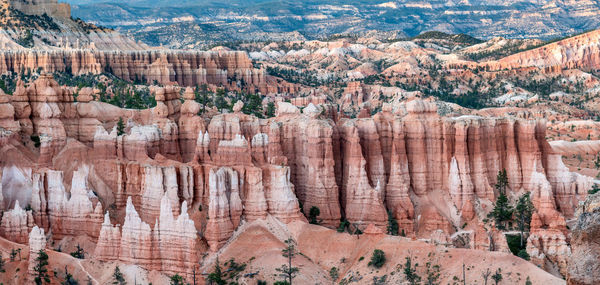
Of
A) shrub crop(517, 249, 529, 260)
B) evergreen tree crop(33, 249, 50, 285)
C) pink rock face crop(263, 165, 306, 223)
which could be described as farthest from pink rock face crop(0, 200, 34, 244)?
shrub crop(517, 249, 529, 260)

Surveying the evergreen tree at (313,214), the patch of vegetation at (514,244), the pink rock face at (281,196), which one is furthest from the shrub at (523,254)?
the evergreen tree at (313,214)

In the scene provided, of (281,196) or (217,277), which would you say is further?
(281,196)

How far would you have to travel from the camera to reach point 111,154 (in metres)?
71.9

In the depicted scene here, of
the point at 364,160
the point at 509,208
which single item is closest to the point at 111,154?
the point at 364,160

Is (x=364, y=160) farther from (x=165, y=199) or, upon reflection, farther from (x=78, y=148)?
(x=78, y=148)

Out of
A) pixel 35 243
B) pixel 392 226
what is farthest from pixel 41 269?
pixel 392 226

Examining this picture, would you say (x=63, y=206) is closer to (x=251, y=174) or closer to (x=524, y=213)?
(x=251, y=174)

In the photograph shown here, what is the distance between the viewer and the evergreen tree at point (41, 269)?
60812 millimetres

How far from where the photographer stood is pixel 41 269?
61.3 meters

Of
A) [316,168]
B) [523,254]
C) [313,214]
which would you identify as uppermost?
[316,168]

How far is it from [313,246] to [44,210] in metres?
20.3

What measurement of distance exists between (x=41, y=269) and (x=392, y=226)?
2509 centimetres

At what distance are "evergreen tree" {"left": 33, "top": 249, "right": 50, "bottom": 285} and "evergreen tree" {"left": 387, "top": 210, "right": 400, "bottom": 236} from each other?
24268mm

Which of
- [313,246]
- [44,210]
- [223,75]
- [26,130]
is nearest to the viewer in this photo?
[313,246]
